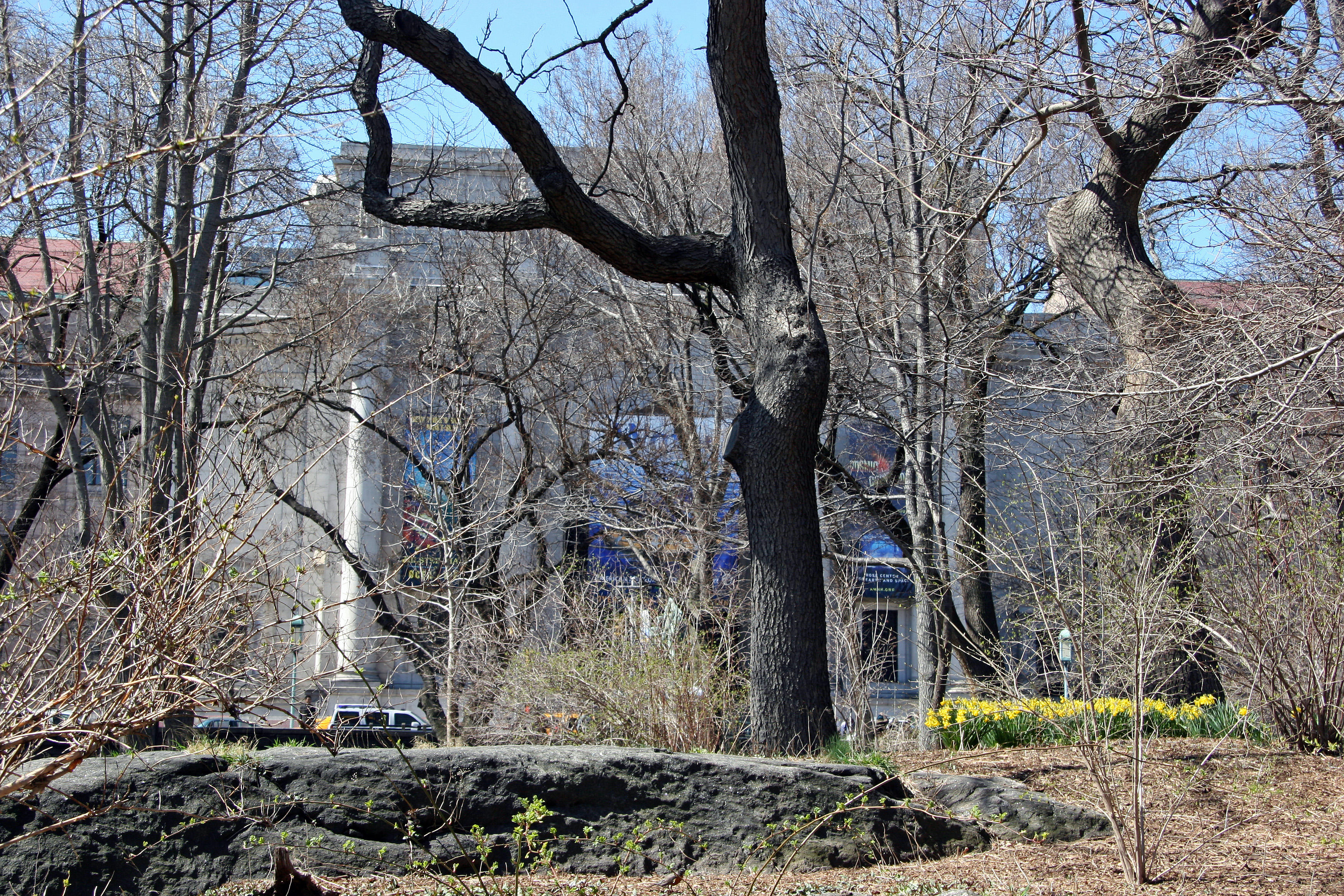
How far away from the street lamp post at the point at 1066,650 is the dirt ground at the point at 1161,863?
62cm

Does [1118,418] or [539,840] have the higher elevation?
[1118,418]

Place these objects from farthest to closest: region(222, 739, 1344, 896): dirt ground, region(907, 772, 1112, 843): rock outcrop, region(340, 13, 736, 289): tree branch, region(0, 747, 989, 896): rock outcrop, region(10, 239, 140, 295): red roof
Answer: region(10, 239, 140, 295): red roof, region(340, 13, 736, 289): tree branch, region(907, 772, 1112, 843): rock outcrop, region(0, 747, 989, 896): rock outcrop, region(222, 739, 1344, 896): dirt ground

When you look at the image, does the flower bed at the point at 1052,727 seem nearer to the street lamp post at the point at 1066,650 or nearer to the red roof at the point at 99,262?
the street lamp post at the point at 1066,650

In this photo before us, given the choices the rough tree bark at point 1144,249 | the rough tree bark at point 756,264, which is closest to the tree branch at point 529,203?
the rough tree bark at point 756,264

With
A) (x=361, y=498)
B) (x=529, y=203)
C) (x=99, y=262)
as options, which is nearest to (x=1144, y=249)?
(x=529, y=203)

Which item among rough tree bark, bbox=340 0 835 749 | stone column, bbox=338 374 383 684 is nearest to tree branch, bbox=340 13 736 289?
rough tree bark, bbox=340 0 835 749

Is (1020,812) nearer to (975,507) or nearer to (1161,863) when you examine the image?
(1161,863)

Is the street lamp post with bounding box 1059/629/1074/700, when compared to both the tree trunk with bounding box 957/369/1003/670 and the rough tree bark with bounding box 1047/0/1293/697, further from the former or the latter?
the tree trunk with bounding box 957/369/1003/670

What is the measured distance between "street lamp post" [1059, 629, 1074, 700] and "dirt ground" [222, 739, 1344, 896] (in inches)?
24.4

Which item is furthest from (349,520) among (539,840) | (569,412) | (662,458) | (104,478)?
(539,840)

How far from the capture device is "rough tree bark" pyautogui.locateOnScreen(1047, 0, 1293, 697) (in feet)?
24.1

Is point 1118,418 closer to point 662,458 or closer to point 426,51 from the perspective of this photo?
point 426,51

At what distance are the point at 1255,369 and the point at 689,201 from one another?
839cm

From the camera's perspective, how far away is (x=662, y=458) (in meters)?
15.6
